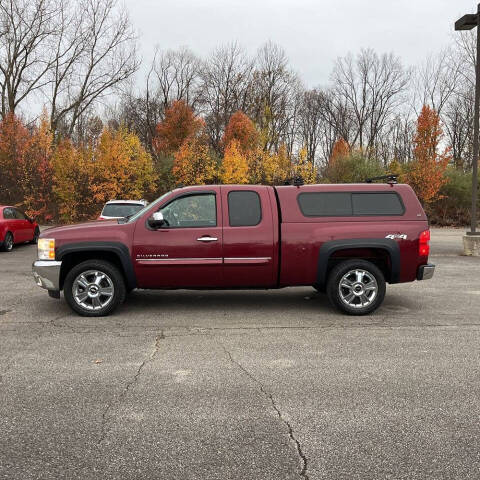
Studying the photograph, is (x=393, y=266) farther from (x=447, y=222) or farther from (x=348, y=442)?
(x=447, y=222)

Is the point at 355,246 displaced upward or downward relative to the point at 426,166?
downward

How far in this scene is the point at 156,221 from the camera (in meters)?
6.80

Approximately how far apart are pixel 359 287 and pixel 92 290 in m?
3.80

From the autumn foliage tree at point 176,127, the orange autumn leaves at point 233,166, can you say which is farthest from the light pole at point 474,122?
the autumn foliage tree at point 176,127

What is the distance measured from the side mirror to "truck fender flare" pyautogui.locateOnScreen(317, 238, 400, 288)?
7.46ft

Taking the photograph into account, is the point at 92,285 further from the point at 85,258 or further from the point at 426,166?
the point at 426,166

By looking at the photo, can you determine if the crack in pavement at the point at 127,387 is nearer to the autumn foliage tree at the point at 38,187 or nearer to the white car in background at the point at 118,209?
the white car in background at the point at 118,209

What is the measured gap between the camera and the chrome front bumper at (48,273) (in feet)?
22.3

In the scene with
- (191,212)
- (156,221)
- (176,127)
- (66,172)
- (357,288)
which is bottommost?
(357,288)

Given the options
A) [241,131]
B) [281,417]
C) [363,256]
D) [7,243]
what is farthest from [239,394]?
[241,131]

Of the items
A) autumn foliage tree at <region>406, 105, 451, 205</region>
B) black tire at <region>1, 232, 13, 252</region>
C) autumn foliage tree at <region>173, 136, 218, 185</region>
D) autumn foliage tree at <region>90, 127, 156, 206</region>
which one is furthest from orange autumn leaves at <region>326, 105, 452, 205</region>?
black tire at <region>1, 232, 13, 252</region>

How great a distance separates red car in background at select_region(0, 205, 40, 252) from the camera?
49.5ft

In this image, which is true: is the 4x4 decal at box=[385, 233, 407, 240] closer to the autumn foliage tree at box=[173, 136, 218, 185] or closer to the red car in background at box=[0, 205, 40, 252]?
the red car in background at box=[0, 205, 40, 252]

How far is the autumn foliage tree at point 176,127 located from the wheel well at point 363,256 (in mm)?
45037
